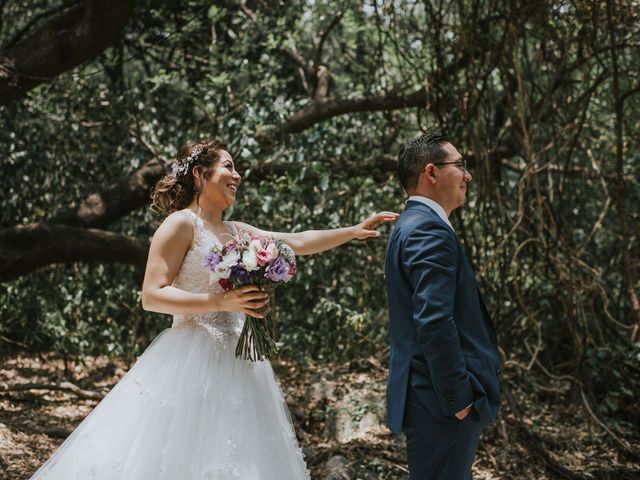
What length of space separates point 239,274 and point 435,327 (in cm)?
75

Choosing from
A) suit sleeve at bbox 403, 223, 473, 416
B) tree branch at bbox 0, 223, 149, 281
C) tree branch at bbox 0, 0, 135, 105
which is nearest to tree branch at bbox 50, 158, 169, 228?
tree branch at bbox 0, 223, 149, 281

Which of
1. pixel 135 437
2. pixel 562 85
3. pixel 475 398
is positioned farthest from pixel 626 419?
pixel 135 437

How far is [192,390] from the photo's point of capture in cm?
291

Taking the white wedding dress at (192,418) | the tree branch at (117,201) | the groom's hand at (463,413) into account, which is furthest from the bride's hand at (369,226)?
the tree branch at (117,201)

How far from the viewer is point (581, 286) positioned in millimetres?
5703

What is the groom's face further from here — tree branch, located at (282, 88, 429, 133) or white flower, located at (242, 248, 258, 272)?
tree branch, located at (282, 88, 429, 133)

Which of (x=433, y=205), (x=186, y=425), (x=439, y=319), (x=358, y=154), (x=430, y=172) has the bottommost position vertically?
(x=186, y=425)

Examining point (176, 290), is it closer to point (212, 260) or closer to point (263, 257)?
point (212, 260)

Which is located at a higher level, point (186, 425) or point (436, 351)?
Answer: point (436, 351)

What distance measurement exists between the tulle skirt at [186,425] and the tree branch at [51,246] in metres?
3.04

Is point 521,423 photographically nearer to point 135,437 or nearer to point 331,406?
point 331,406

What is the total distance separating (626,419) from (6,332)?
17.5ft

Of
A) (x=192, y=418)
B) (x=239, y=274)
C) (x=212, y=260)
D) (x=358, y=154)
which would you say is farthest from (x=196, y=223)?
(x=358, y=154)

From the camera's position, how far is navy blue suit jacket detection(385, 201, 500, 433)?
96.8 inches
